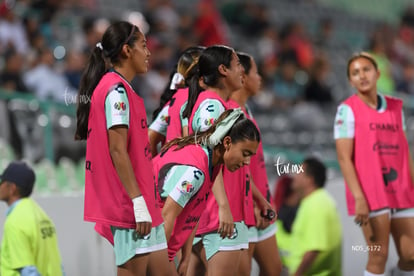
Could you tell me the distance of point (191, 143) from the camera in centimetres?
501

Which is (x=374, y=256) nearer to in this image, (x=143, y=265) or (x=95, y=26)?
(x=143, y=265)

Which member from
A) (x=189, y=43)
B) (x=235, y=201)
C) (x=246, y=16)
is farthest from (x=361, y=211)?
(x=246, y=16)

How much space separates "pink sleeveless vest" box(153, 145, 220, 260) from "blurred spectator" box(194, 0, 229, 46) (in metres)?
8.04

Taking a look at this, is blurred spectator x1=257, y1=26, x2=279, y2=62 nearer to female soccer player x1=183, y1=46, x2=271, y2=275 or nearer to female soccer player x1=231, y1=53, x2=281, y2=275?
female soccer player x1=231, y1=53, x2=281, y2=275

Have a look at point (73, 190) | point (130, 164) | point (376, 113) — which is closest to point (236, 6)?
point (73, 190)

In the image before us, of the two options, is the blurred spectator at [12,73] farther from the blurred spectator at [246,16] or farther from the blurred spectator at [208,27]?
the blurred spectator at [246,16]

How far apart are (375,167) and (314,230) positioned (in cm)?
121

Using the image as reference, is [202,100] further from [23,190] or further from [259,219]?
[23,190]

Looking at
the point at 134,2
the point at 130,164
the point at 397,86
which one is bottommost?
the point at 130,164

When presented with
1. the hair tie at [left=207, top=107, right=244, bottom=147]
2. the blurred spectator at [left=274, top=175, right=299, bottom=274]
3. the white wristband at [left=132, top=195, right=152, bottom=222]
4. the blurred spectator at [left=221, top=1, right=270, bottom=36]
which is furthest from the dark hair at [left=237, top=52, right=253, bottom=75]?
the blurred spectator at [left=221, top=1, right=270, bottom=36]

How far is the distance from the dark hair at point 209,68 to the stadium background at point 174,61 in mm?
991

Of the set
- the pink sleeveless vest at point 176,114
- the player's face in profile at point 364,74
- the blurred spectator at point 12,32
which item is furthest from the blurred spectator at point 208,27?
the pink sleeveless vest at point 176,114

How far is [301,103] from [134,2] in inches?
126

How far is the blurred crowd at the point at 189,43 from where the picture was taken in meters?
10.1
